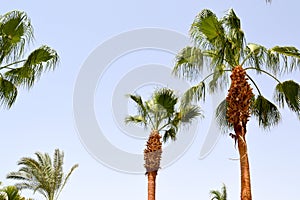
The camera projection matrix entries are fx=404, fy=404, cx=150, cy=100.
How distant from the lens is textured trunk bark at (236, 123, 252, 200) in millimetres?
10586

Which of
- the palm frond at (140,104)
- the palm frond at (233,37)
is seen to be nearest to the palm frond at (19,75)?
the palm frond at (233,37)

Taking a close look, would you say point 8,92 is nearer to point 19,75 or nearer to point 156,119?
point 19,75

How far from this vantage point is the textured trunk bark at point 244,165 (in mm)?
10586

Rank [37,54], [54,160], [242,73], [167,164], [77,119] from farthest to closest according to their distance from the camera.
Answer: [54,160]
[167,164]
[77,119]
[242,73]
[37,54]

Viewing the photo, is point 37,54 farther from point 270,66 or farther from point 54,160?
point 54,160

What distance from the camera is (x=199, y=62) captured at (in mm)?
12445

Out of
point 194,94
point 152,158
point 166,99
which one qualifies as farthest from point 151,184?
point 194,94

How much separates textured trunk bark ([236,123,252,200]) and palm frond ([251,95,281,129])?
1.76 meters

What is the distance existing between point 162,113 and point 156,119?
49 cm

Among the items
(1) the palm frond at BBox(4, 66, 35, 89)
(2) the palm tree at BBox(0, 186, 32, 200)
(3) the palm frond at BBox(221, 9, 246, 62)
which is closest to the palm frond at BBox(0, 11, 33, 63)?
(1) the palm frond at BBox(4, 66, 35, 89)

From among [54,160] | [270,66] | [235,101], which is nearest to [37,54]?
[235,101]

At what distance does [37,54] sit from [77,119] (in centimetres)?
265

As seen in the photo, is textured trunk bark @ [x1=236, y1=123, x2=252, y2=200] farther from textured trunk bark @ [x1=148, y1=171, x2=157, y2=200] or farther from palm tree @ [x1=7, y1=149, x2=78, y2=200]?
palm tree @ [x1=7, y1=149, x2=78, y2=200]

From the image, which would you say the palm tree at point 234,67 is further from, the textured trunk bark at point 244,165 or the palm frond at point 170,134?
the palm frond at point 170,134
